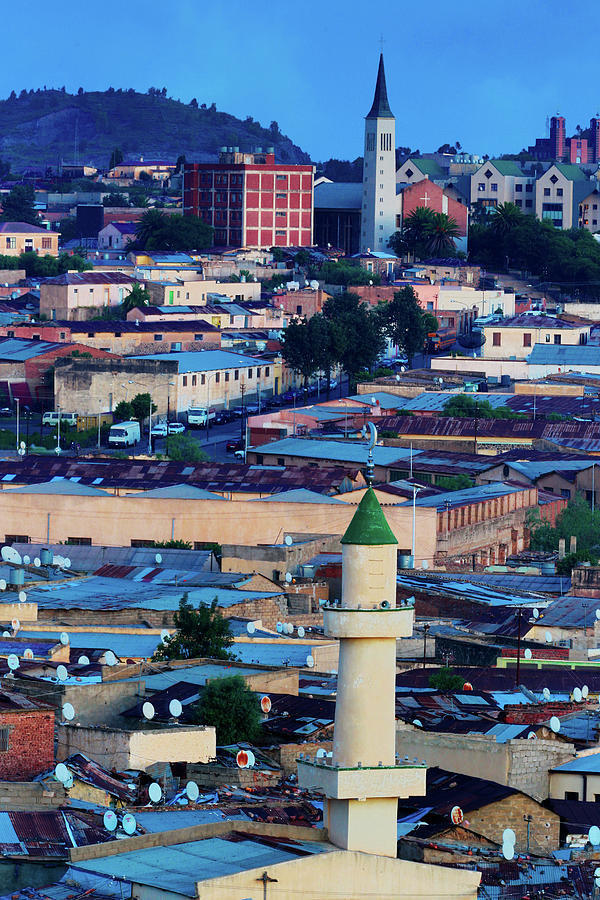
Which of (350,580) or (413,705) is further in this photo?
(413,705)

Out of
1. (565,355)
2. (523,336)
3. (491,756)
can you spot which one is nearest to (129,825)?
(491,756)

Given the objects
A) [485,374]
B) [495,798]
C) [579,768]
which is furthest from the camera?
[485,374]

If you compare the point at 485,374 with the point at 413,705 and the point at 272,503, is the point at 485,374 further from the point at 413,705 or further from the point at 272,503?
the point at 413,705

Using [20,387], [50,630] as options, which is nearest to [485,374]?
[20,387]

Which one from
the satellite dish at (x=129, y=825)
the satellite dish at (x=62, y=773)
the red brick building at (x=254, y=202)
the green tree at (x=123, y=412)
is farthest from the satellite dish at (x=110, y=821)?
the red brick building at (x=254, y=202)

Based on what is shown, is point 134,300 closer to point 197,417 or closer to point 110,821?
point 197,417

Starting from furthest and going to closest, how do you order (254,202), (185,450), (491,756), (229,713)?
(254,202) → (185,450) → (229,713) → (491,756)

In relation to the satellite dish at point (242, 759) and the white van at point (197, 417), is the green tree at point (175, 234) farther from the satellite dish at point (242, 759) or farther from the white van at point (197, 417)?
the satellite dish at point (242, 759)
